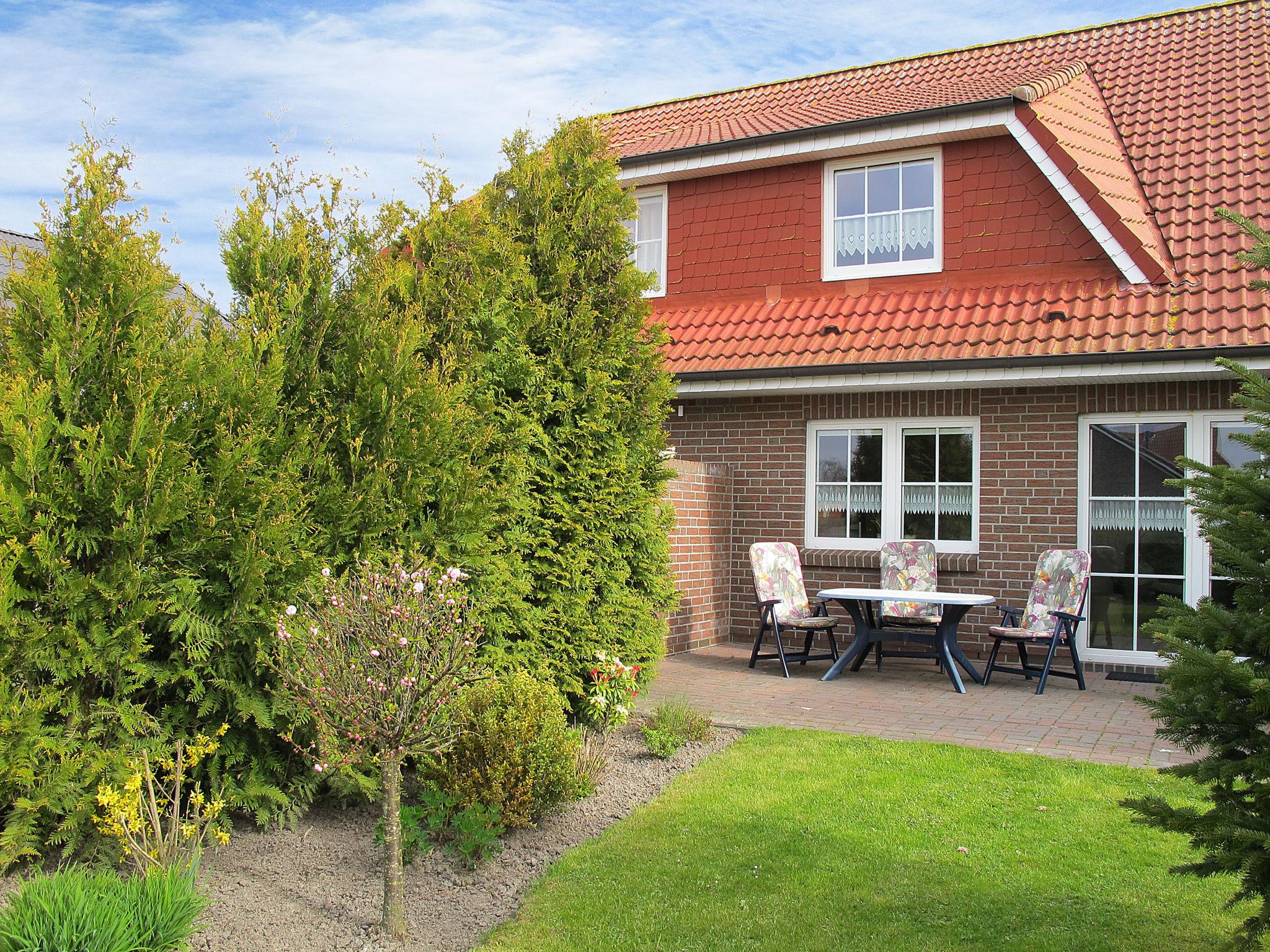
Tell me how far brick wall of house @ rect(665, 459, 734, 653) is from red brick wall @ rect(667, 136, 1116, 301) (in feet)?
A: 8.47

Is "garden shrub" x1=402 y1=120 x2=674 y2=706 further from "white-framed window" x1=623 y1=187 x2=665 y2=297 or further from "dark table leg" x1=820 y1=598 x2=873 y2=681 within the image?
"white-framed window" x1=623 y1=187 x2=665 y2=297

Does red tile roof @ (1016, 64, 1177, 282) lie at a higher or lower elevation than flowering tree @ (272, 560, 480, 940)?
higher

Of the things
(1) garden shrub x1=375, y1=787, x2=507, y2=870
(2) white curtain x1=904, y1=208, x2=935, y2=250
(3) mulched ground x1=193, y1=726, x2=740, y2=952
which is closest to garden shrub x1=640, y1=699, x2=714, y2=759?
(3) mulched ground x1=193, y1=726, x2=740, y2=952

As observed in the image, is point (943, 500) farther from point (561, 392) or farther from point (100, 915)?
point (100, 915)

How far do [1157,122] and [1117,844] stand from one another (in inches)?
413

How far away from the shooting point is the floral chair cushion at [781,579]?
10.4 meters

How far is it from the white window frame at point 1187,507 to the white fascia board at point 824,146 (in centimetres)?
354

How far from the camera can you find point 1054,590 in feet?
31.6

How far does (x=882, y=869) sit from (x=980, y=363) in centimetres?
667

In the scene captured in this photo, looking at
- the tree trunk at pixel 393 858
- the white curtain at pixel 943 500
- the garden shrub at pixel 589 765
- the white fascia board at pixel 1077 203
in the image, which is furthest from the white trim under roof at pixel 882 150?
the tree trunk at pixel 393 858

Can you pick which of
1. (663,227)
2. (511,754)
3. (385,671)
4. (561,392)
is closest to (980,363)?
(663,227)

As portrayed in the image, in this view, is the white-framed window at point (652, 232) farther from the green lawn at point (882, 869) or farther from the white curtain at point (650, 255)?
Result: the green lawn at point (882, 869)

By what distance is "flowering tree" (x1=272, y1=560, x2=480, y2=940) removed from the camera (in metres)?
4.07

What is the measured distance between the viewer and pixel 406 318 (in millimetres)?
5324
